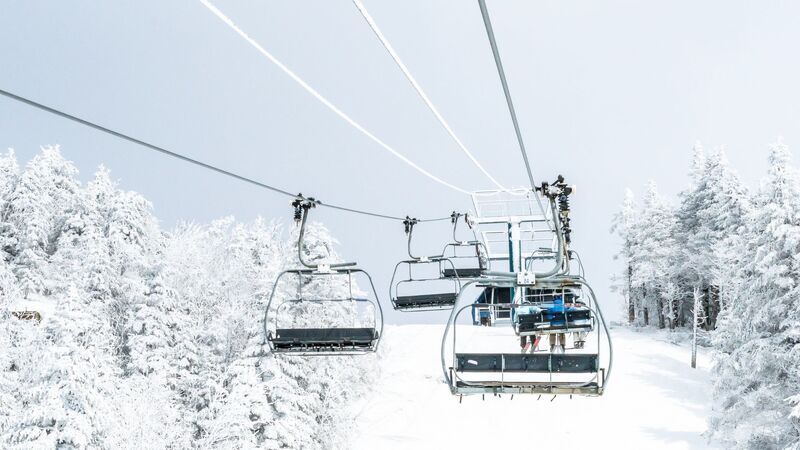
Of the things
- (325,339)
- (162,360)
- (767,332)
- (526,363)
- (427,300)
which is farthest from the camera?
(162,360)

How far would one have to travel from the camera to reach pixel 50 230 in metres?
57.1

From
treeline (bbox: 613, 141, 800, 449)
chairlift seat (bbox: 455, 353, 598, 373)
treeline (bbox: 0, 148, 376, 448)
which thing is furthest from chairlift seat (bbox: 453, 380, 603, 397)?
treeline (bbox: 0, 148, 376, 448)

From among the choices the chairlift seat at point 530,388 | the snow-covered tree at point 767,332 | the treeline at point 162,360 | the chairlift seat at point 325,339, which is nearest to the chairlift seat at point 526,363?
the chairlift seat at point 530,388

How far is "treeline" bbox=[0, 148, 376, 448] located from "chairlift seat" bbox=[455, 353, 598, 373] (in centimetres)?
1709

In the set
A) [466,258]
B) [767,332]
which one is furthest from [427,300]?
[767,332]

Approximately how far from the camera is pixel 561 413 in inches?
1460

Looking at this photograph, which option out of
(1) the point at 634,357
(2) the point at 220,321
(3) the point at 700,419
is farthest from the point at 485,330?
(2) the point at 220,321

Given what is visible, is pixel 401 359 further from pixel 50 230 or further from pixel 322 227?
pixel 50 230

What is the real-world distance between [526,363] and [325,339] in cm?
264

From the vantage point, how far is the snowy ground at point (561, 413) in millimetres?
32906

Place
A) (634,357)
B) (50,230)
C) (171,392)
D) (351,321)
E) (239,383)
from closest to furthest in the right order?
(239,383), (171,392), (351,321), (634,357), (50,230)

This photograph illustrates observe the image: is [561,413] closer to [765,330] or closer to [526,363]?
[765,330]

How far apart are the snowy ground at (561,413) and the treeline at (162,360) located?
327 cm

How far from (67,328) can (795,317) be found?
24.1 m
